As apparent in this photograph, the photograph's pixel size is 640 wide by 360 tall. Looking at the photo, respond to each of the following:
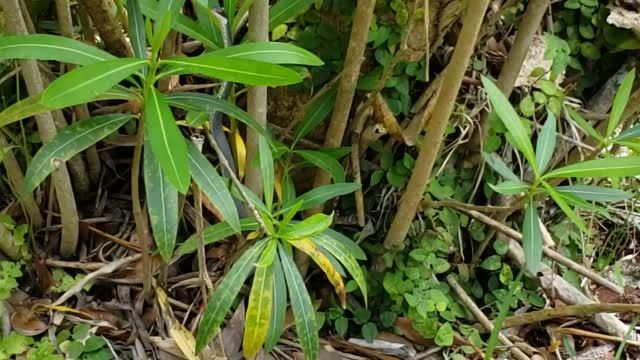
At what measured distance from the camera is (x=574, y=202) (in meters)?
A: 1.07

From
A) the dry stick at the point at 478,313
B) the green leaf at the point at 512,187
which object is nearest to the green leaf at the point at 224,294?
the green leaf at the point at 512,187

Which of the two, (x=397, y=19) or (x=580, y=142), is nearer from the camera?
(x=397, y=19)

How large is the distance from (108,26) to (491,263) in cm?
82

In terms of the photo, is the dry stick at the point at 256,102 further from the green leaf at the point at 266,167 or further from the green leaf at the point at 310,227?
the green leaf at the point at 310,227

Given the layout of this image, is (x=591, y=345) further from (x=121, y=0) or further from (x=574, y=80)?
(x=121, y=0)

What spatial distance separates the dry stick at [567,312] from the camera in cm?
115

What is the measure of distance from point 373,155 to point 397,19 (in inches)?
10.5

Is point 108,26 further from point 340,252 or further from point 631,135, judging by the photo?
point 631,135

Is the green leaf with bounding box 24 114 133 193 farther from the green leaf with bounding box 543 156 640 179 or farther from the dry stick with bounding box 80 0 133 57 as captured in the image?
the green leaf with bounding box 543 156 640 179

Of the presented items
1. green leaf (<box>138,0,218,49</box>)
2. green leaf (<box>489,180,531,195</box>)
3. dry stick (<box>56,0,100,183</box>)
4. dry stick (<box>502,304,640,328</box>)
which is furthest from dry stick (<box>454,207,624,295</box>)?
dry stick (<box>56,0,100,183</box>)

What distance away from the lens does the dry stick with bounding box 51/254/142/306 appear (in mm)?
1208

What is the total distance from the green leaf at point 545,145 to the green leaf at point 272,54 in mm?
438

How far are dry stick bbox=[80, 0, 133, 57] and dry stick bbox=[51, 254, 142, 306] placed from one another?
36 centimetres

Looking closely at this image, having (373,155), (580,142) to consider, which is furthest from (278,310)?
(580,142)
